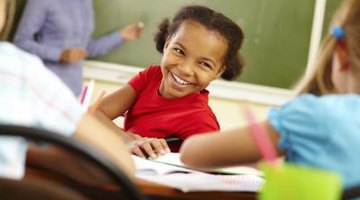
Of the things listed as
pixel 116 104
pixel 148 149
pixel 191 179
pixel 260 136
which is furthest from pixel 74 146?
pixel 116 104

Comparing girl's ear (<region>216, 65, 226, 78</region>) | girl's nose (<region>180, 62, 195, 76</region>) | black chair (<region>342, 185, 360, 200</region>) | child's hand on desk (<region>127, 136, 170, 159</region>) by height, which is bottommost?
child's hand on desk (<region>127, 136, 170, 159</region>)

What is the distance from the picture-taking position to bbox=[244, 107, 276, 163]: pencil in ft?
2.35

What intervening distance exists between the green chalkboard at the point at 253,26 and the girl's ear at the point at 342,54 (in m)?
2.09

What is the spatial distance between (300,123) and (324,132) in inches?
1.4

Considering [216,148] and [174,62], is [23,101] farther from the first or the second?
[174,62]

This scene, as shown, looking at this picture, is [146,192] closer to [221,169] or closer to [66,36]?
[221,169]

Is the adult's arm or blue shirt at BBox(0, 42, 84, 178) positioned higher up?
the adult's arm

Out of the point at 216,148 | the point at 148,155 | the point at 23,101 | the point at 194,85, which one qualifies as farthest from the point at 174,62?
the point at 23,101

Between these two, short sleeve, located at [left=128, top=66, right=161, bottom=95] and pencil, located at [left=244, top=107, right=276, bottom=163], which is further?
short sleeve, located at [left=128, top=66, right=161, bottom=95]

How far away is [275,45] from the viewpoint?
10.1ft

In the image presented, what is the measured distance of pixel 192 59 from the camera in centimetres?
173

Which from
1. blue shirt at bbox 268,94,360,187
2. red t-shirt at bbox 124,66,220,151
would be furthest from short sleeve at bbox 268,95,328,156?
red t-shirt at bbox 124,66,220,151

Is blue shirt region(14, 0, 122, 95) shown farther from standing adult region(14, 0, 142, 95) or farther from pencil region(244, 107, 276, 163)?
pencil region(244, 107, 276, 163)

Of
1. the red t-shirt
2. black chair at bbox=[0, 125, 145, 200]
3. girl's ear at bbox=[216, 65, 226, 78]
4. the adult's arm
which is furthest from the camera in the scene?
the adult's arm
